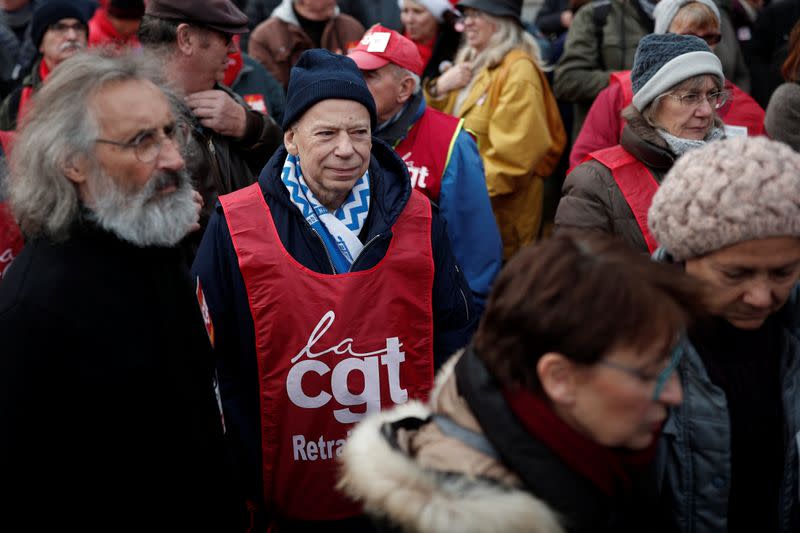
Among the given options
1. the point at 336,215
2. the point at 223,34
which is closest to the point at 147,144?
the point at 336,215

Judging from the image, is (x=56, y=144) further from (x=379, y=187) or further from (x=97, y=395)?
(x=379, y=187)

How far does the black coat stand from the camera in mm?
2199

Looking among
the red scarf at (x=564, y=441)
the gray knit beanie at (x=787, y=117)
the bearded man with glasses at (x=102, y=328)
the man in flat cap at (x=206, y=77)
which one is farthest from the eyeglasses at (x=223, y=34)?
→ the red scarf at (x=564, y=441)

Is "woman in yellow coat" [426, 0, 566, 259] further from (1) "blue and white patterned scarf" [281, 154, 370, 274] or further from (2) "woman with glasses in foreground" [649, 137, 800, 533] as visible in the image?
(2) "woman with glasses in foreground" [649, 137, 800, 533]

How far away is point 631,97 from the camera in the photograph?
4.27 metres

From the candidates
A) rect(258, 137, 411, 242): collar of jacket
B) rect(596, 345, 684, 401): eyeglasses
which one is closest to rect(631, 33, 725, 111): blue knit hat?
rect(258, 137, 411, 242): collar of jacket

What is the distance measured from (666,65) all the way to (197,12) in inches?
79.8

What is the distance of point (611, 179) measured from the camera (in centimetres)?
332

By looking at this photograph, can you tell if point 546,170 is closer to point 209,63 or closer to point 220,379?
point 209,63

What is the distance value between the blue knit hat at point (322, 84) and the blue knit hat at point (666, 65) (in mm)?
1146

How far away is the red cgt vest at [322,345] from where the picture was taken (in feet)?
9.68

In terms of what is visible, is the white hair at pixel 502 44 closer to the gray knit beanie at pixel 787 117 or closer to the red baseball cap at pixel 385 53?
the red baseball cap at pixel 385 53

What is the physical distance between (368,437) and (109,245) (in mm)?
1018

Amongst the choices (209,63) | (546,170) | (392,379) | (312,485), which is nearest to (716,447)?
(392,379)
